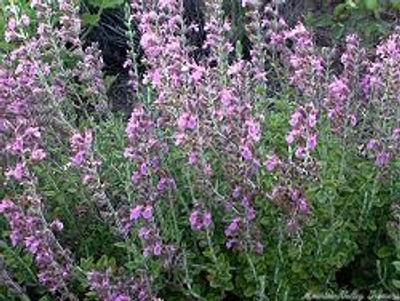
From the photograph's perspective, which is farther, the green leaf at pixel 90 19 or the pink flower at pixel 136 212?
the green leaf at pixel 90 19

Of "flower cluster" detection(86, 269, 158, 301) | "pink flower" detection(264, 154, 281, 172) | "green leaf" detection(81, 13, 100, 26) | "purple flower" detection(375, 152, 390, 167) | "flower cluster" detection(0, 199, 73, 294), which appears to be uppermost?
"green leaf" detection(81, 13, 100, 26)

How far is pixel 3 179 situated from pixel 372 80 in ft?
4.55

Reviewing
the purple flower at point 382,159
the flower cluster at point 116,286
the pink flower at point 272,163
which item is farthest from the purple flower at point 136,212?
the purple flower at point 382,159

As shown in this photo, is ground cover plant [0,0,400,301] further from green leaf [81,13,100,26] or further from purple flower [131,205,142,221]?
green leaf [81,13,100,26]

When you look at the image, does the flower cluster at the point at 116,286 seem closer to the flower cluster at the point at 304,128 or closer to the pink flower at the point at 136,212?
the pink flower at the point at 136,212

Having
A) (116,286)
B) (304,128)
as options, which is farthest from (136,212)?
(304,128)

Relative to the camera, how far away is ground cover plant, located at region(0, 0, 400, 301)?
218cm

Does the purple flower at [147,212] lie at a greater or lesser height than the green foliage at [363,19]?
lesser

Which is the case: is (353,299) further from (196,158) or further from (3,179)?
(3,179)

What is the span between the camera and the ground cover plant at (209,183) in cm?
218

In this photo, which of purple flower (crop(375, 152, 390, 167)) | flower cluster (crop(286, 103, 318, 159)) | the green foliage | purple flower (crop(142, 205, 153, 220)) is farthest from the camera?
the green foliage

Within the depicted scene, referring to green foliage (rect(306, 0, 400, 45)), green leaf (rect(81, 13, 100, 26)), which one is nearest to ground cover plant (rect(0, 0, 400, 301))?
green foliage (rect(306, 0, 400, 45))

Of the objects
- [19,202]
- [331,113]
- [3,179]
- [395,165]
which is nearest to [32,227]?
[19,202]

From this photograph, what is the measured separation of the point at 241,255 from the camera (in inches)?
92.7
